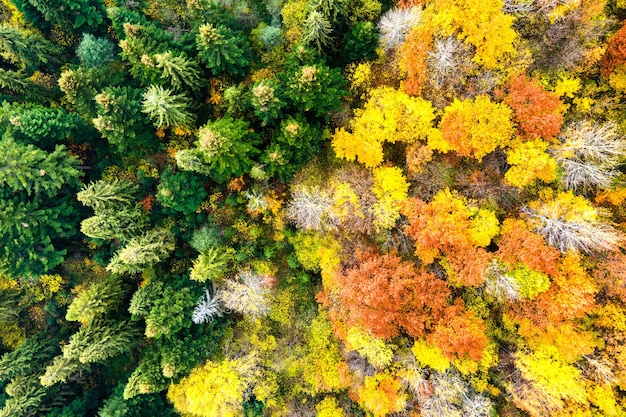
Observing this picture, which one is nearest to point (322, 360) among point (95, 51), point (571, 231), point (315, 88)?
point (571, 231)

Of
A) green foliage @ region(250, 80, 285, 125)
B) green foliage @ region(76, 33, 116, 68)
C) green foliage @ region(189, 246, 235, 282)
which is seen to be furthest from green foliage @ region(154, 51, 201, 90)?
green foliage @ region(189, 246, 235, 282)

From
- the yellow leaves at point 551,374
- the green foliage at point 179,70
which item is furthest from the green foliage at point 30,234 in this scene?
the yellow leaves at point 551,374

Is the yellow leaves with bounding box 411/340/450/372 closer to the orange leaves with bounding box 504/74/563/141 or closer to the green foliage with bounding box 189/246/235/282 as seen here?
the orange leaves with bounding box 504/74/563/141

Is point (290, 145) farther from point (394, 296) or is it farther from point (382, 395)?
point (382, 395)

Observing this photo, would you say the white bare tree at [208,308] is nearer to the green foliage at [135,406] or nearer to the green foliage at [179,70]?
the green foliage at [135,406]

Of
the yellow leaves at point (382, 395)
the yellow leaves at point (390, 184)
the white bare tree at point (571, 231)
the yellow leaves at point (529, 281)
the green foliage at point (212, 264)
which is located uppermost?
the yellow leaves at point (390, 184)
